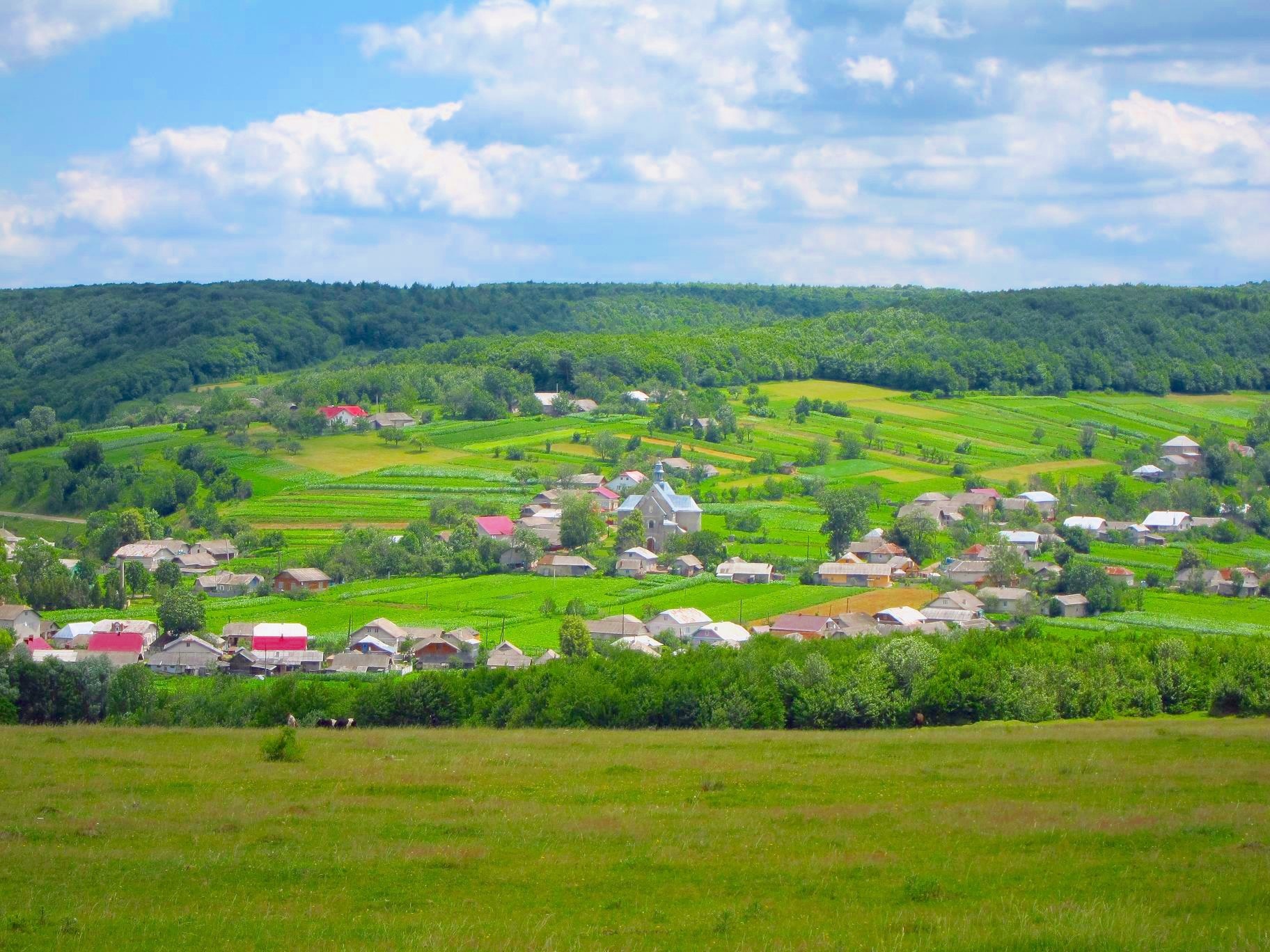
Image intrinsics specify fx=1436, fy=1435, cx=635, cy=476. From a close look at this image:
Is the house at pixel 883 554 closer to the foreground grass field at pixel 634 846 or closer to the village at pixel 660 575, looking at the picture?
the village at pixel 660 575

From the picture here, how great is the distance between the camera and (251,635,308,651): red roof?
181 feet

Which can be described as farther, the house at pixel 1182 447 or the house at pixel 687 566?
the house at pixel 1182 447

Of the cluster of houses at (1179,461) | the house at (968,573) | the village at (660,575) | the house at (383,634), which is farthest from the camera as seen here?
the cluster of houses at (1179,461)

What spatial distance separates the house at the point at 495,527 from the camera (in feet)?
256

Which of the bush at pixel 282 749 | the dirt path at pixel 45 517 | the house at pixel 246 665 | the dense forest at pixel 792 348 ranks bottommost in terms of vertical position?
the house at pixel 246 665

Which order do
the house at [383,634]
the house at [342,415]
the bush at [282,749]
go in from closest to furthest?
the bush at [282,749] < the house at [383,634] < the house at [342,415]

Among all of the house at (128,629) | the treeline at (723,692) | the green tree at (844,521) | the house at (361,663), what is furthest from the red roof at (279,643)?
the green tree at (844,521)

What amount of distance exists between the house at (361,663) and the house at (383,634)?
2.87 ft

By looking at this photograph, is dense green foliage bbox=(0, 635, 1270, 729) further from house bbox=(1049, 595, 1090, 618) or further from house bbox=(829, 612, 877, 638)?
house bbox=(1049, 595, 1090, 618)

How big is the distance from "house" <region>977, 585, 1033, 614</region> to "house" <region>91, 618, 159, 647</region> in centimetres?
3626

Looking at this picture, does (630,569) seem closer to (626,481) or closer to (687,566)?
(687,566)

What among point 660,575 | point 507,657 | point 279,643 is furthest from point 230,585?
point 507,657

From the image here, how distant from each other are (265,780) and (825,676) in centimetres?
1669

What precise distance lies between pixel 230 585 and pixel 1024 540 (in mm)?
43669
